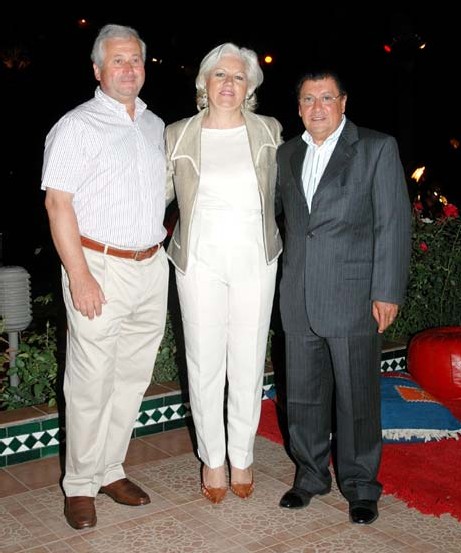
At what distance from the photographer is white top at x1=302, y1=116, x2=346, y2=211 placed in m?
2.97

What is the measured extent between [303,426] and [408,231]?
91 cm

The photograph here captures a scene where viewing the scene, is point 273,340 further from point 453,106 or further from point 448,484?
point 453,106

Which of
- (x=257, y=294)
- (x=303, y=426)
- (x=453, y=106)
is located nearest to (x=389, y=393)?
(x=303, y=426)

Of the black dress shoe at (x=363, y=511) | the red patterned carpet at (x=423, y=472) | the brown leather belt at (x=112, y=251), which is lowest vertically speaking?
the red patterned carpet at (x=423, y=472)

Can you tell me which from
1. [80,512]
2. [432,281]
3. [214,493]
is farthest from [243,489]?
[432,281]

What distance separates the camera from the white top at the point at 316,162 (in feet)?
9.74

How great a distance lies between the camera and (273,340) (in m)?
4.83

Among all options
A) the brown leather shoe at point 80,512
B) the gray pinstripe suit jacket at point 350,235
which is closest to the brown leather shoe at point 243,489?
the brown leather shoe at point 80,512

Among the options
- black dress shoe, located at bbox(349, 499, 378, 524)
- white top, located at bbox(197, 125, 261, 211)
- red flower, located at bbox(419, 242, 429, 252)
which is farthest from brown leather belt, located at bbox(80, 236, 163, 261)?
red flower, located at bbox(419, 242, 429, 252)

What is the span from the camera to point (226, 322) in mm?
3148

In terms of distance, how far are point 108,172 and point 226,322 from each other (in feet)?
2.56

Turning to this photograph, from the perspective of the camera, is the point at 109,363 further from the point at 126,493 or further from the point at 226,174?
the point at 226,174

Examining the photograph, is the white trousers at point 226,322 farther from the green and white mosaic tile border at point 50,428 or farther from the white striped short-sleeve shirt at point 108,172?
the green and white mosaic tile border at point 50,428

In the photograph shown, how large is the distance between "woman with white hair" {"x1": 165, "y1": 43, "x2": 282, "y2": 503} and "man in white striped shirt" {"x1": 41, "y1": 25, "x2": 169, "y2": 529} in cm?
12
